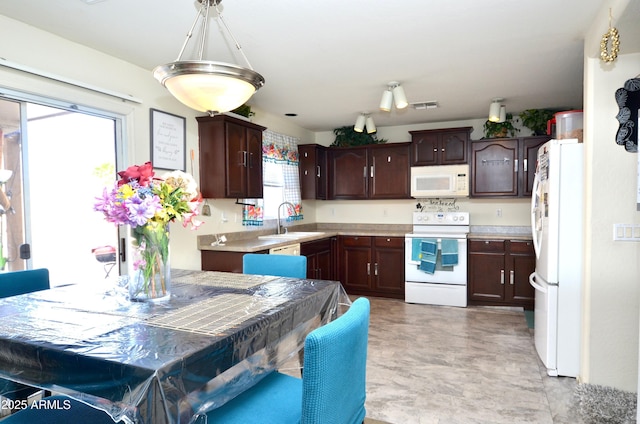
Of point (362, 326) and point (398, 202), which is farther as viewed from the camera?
point (398, 202)

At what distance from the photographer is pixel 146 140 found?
312 cm

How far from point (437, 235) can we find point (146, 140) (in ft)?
11.0

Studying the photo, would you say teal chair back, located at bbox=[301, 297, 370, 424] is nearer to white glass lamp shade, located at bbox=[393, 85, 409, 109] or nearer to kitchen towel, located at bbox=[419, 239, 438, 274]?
white glass lamp shade, located at bbox=[393, 85, 409, 109]

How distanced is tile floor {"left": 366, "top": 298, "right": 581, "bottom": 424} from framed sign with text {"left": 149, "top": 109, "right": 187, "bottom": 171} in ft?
7.68

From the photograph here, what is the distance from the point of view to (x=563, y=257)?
2664mm

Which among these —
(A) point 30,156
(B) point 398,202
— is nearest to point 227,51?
(A) point 30,156

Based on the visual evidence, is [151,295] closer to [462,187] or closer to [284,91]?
[284,91]

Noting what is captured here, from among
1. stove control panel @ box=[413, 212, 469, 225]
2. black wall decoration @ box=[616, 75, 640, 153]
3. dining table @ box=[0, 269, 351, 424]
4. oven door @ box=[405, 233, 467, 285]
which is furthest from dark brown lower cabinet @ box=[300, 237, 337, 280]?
black wall decoration @ box=[616, 75, 640, 153]

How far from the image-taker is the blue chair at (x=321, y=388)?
3.29 feet

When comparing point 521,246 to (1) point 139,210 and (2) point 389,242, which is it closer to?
(2) point 389,242

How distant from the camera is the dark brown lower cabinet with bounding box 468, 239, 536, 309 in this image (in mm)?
4328

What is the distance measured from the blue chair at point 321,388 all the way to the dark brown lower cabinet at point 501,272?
3529mm

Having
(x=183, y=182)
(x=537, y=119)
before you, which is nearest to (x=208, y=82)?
(x=183, y=182)

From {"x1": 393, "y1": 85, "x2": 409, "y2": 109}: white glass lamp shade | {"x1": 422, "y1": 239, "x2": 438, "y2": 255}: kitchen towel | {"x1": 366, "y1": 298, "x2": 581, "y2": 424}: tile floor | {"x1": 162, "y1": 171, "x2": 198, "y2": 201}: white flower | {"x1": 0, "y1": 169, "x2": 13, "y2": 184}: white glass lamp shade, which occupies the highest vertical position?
{"x1": 393, "y1": 85, "x2": 409, "y2": 109}: white glass lamp shade
